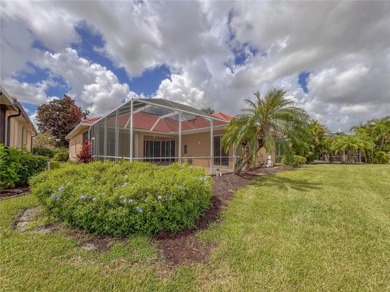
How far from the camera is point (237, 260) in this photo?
3023 mm

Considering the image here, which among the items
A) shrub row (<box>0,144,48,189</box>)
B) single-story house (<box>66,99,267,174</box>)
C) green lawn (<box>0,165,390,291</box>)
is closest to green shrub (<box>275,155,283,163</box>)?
single-story house (<box>66,99,267,174</box>)

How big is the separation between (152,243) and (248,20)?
9.62 m

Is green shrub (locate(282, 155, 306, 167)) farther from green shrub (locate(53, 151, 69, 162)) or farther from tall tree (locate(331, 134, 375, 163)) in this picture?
green shrub (locate(53, 151, 69, 162))

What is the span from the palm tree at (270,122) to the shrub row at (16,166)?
27.0 ft

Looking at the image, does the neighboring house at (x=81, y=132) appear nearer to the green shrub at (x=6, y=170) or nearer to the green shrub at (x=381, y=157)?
the green shrub at (x=6, y=170)

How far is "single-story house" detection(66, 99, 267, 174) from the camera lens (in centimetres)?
1058

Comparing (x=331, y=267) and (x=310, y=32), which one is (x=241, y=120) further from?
(x=331, y=267)

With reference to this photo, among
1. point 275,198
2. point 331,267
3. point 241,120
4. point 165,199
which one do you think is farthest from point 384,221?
point 241,120

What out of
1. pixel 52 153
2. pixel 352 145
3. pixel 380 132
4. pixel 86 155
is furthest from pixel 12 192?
pixel 380 132

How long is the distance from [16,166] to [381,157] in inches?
1198

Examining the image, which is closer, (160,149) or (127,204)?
(127,204)

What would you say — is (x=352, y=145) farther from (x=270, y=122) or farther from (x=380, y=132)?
(x=270, y=122)

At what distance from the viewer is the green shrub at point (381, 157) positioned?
72.5 ft

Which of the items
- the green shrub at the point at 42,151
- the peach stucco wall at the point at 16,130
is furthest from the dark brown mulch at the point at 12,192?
the green shrub at the point at 42,151
